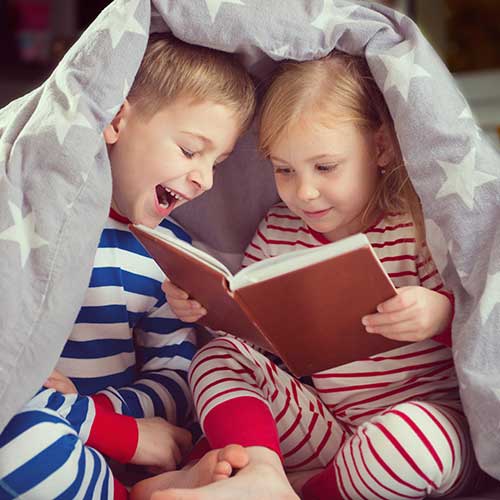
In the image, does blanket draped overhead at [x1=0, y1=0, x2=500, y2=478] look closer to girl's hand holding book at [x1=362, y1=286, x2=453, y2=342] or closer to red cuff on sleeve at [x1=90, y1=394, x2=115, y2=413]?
girl's hand holding book at [x1=362, y1=286, x2=453, y2=342]

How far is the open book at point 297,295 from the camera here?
2.75ft

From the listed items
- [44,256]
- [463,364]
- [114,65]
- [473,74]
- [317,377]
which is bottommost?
[473,74]

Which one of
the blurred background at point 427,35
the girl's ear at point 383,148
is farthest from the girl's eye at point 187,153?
the blurred background at point 427,35

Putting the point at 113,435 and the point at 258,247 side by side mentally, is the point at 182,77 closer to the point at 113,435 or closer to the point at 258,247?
the point at 258,247

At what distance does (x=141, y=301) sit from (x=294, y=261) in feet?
1.23

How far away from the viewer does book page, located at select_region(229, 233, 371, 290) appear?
32.4 inches

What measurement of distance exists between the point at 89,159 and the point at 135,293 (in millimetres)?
Answer: 261

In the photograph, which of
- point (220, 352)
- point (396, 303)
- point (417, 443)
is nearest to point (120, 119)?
point (220, 352)

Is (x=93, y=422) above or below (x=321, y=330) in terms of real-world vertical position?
below

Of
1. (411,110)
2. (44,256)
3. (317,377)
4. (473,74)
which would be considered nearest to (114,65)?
(44,256)

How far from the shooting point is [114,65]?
97 cm

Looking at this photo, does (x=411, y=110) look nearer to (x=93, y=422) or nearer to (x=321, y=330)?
(x=321, y=330)

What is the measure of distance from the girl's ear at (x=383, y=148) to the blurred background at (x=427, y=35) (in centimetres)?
227

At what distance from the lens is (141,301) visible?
1152mm
